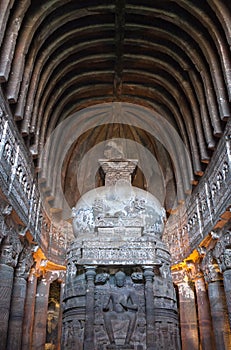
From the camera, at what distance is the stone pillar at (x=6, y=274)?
381 inches

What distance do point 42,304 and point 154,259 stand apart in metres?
7.25

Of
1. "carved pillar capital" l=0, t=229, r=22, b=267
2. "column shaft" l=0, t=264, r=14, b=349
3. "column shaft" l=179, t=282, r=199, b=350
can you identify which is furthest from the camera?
"column shaft" l=179, t=282, r=199, b=350

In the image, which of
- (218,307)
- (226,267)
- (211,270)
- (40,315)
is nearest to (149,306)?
(226,267)

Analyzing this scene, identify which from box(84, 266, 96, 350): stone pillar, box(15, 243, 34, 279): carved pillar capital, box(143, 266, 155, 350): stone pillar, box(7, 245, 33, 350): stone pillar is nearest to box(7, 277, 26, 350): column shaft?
box(7, 245, 33, 350): stone pillar

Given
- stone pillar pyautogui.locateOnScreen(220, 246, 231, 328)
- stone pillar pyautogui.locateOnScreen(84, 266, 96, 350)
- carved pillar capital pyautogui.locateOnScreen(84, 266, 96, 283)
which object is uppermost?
stone pillar pyautogui.locateOnScreen(220, 246, 231, 328)

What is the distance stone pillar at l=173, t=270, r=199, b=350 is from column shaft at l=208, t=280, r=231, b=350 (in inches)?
110

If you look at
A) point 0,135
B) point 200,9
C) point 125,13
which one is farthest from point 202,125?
point 0,135

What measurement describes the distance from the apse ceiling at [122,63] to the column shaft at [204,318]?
3.89 meters

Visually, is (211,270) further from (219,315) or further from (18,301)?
(18,301)

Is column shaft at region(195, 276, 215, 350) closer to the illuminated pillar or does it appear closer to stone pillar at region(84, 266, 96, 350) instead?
the illuminated pillar

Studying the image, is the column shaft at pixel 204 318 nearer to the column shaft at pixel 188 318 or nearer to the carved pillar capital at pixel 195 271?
the carved pillar capital at pixel 195 271

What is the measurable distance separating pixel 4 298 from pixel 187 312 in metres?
8.49

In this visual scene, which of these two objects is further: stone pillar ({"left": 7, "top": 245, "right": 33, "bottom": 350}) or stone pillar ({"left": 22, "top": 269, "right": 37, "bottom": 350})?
stone pillar ({"left": 22, "top": 269, "right": 37, "bottom": 350})

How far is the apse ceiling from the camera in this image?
440 inches
